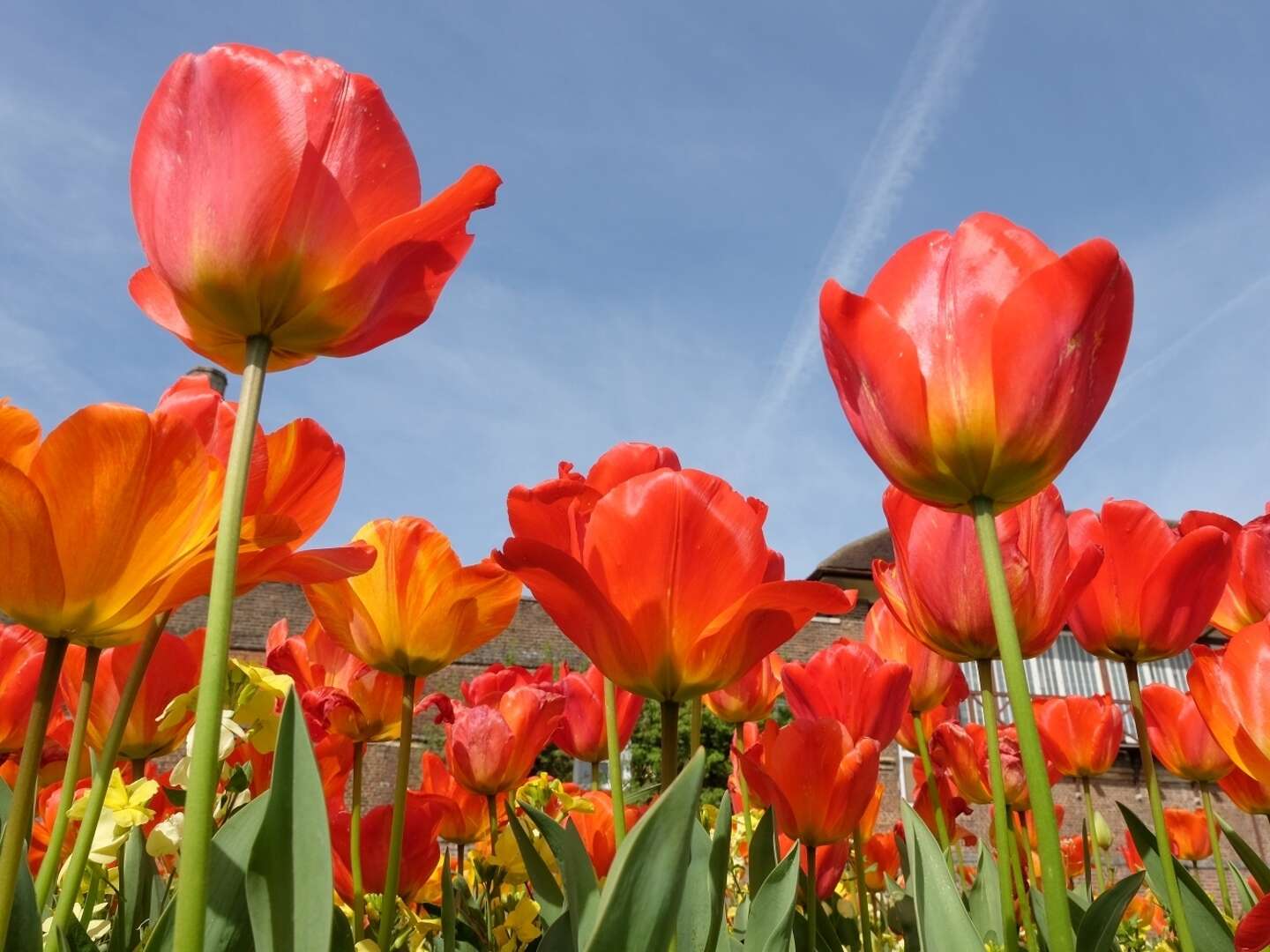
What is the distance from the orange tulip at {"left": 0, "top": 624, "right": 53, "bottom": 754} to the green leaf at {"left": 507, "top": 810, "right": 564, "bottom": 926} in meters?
0.59

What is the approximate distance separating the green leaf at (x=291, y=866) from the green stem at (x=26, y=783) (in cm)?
12

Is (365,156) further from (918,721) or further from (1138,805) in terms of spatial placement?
(1138,805)

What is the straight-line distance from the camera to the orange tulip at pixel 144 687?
42.8 inches

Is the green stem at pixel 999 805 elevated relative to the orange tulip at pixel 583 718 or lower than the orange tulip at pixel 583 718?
lower

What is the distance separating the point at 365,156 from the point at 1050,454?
0.52 meters

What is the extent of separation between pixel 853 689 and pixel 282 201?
0.98 m

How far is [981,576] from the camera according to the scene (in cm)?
95

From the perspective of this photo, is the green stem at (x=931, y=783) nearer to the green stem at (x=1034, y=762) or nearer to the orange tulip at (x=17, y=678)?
the green stem at (x=1034, y=762)

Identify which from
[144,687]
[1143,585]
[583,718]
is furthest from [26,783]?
[583,718]

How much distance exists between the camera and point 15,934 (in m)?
0.65

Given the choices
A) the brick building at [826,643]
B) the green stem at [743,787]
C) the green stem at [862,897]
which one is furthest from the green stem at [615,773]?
the brick building at [826,643]

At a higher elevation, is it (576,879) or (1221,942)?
(576,879)

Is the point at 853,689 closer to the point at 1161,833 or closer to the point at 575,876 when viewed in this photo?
the point at 1161,833

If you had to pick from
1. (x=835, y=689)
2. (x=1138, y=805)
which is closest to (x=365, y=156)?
(x=835, y=689)
